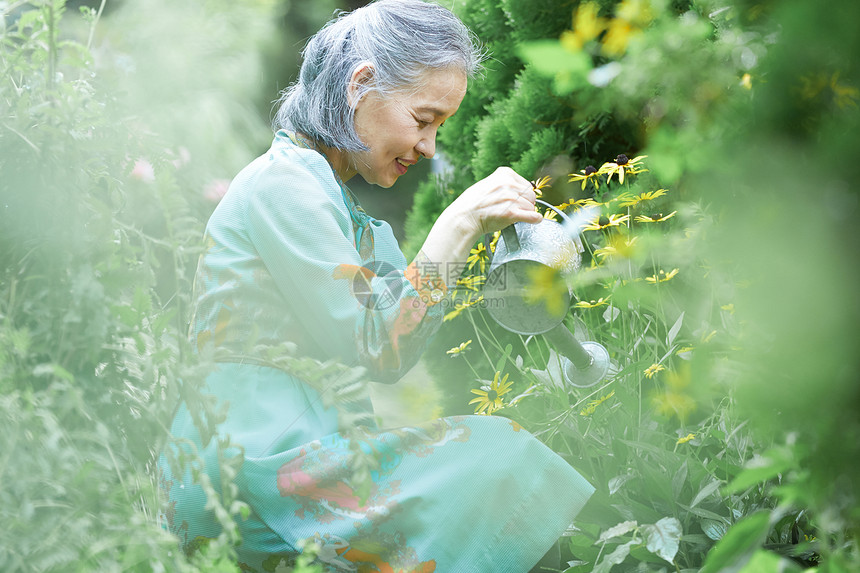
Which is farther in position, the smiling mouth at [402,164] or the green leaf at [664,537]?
the smiling mouth at [402,164]

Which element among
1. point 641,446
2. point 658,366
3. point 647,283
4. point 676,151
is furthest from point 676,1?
point 676,151

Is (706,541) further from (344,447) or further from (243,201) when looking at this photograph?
(243,201)

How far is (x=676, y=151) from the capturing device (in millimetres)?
602

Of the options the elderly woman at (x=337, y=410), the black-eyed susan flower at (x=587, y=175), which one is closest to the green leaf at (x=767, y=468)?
the elderly woman at (x=337, y=410)

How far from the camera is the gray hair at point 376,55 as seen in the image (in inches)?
61.0

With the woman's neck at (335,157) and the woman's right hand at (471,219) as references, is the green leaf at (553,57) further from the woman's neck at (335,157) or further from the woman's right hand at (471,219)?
the woman's neck at (335,157)

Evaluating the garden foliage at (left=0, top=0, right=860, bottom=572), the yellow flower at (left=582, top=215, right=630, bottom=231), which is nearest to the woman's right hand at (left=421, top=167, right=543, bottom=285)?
the garden foliage at (left=0, top=0, right=860, bottom=572)

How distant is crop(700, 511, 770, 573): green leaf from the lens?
0.57 meters

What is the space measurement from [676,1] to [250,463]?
6.43ft

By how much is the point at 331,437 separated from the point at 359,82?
74cm

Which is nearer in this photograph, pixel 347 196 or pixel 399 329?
pixel 399 329

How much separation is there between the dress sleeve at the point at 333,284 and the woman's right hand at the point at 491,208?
4.2 inches

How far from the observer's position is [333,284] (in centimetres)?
129

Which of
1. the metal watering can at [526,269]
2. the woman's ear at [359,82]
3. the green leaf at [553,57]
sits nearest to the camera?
the green leaf at [553,57]
